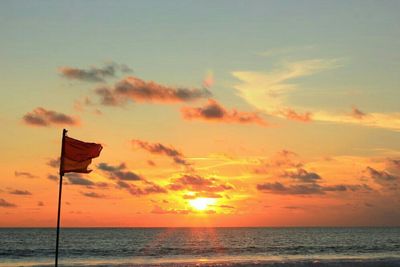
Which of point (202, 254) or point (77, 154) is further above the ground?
point (77, 154)

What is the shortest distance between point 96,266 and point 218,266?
40.7 feet

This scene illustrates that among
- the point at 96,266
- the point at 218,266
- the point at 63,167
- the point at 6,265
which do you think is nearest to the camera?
the point at 63,167

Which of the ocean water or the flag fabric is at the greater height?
the flag fabric

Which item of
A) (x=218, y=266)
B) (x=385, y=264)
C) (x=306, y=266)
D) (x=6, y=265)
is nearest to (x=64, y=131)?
(x=218, y=266)

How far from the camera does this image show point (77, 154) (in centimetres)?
2316

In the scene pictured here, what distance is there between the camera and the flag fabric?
23.0 metres

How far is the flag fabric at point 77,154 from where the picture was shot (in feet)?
75.5

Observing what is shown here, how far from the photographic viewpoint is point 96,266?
4750cm

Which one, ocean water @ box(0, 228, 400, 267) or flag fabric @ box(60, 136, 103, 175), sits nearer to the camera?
flag fabric @ box(60, 136, 103, 175)

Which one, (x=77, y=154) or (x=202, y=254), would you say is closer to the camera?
(x=77, y=154)

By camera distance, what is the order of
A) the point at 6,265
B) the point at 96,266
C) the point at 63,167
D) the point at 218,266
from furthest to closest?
the point at 6,265 → the point at 96,266 → the point at 218,266 → the point at 63,167

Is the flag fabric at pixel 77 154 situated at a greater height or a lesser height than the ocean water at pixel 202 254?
greater

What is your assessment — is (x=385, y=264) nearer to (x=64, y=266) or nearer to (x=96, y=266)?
(x=96, y=266)

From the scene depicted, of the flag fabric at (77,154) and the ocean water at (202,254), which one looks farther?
the ocean water at (202,254)
